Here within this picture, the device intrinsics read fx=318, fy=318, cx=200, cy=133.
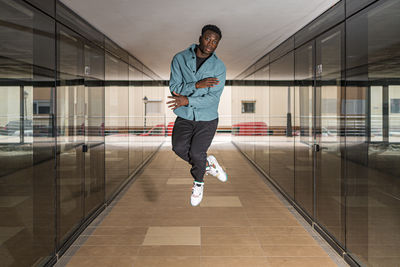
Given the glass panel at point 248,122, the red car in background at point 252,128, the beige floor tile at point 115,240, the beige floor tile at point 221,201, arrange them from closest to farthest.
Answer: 1. the beige floor tile at point 115,240
2. the beige floor tile at point 221,201
3. the red car in background at point 252,128
4. the glass panel at point 248,122

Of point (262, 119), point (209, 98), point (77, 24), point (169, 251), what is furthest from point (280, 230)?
point (262, 119)

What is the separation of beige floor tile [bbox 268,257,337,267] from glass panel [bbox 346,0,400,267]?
0.93 ft

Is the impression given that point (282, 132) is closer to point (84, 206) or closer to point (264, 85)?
point (264, 85)

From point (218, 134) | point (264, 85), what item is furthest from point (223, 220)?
point (218, 134)

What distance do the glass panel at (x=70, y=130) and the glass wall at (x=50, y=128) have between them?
0.01 metres

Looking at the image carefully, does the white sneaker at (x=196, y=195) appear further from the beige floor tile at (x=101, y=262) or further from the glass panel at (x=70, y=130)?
the glass panel at (x=70, y=130)

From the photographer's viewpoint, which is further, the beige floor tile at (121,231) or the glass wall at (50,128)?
the beige floor tile at (121,231)

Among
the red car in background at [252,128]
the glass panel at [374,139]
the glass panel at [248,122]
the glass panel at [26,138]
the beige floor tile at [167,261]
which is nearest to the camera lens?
the glass panel at [26,138]

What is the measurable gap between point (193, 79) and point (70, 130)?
5.97 ft

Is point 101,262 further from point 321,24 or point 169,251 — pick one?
point 321,24

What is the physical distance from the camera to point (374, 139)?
282 cm

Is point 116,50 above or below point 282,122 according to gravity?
above

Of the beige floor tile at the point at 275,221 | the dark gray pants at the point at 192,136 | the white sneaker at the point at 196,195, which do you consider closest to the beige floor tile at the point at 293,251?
the beige floor tile at the point at 275,221

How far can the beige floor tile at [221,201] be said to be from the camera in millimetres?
5320
